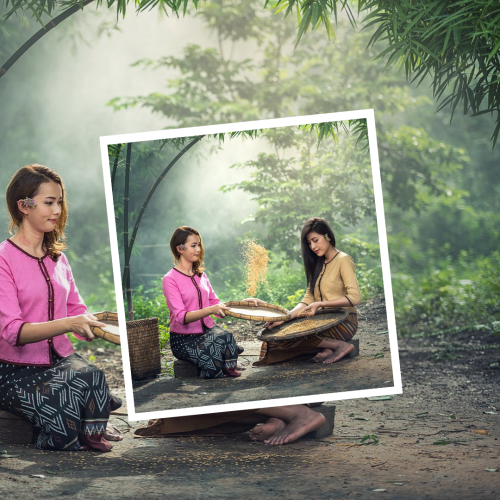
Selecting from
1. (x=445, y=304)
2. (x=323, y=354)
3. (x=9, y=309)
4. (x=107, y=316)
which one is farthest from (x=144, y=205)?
(x=445, y=304)

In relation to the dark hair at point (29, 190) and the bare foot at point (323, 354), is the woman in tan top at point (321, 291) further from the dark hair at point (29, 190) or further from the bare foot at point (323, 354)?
the dark hair at point (29, 190)

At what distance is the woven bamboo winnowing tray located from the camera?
10.4 feet

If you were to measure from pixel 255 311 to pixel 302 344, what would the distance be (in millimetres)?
328

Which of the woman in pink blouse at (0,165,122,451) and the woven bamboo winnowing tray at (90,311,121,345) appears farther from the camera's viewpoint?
the woman in pink blouse at (0,165,122,451)

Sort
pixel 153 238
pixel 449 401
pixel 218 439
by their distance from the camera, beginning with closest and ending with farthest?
pixel 153 238
pixel 218 439
pixel 449 401

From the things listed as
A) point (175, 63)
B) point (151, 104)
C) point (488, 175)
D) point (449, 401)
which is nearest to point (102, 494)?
point (449, 401)

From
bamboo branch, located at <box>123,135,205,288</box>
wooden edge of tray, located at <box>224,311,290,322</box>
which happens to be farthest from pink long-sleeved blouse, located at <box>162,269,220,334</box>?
bamboo branch, located at <box>123,135,205,288</box>

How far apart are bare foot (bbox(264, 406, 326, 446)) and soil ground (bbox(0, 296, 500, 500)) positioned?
0.05 meters

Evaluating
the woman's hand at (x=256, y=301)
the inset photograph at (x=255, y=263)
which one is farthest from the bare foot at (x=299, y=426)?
the woman's hand at (x=256, y=301)

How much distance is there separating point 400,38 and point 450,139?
10.8 meters

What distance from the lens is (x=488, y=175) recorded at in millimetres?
13984

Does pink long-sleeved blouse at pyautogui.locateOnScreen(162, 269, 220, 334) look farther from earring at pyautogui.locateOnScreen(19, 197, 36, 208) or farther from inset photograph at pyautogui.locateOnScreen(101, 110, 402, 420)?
earring at pyautogui.locateOnScreen(19, 197, 36, 208)

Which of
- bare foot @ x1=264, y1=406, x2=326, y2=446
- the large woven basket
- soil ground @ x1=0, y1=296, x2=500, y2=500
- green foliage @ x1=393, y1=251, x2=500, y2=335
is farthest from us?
green foliage @ x1=393, y1=251, x2=500, y2=335

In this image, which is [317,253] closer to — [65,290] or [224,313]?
[224,313]
